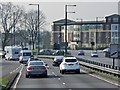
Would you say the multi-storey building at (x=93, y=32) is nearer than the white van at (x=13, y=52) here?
No

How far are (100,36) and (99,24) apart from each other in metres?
4.97

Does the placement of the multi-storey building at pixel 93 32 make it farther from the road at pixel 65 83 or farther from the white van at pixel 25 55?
the road at pixel 65 83

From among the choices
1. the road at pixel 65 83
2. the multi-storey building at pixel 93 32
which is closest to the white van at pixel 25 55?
the road at pixel 65 83

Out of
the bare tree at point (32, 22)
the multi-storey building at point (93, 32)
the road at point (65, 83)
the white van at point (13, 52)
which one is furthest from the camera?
the multi-storey building at point (93, 32)

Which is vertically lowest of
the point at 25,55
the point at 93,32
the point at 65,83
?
the point at 25,55

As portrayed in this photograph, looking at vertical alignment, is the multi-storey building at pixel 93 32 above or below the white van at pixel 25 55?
above

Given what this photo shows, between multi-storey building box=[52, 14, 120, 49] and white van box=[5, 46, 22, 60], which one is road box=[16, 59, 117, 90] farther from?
multi-storey building box=[52, 14, 120, 49]

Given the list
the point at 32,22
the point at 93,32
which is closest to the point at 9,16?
the point at 32,22

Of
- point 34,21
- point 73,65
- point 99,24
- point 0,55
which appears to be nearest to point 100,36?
point 99,24

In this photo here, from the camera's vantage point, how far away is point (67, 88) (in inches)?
1023

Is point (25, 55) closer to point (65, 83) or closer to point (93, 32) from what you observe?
point (65, 83)

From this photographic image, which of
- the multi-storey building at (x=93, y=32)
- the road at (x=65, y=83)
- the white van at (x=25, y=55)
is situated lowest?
the white van at (x=25, y=55)

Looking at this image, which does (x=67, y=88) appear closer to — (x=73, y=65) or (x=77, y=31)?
(x=73, y=65)

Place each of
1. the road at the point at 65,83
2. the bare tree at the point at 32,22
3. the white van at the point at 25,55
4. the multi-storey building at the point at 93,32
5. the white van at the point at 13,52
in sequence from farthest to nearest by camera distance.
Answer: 1. the multi-storey building at the point at 93,32
2. the bare tree at the point at 32,22
3. the white van at the point at 13,52
4. the white van at the point at 25,55
5. the road at the point at 65,83
